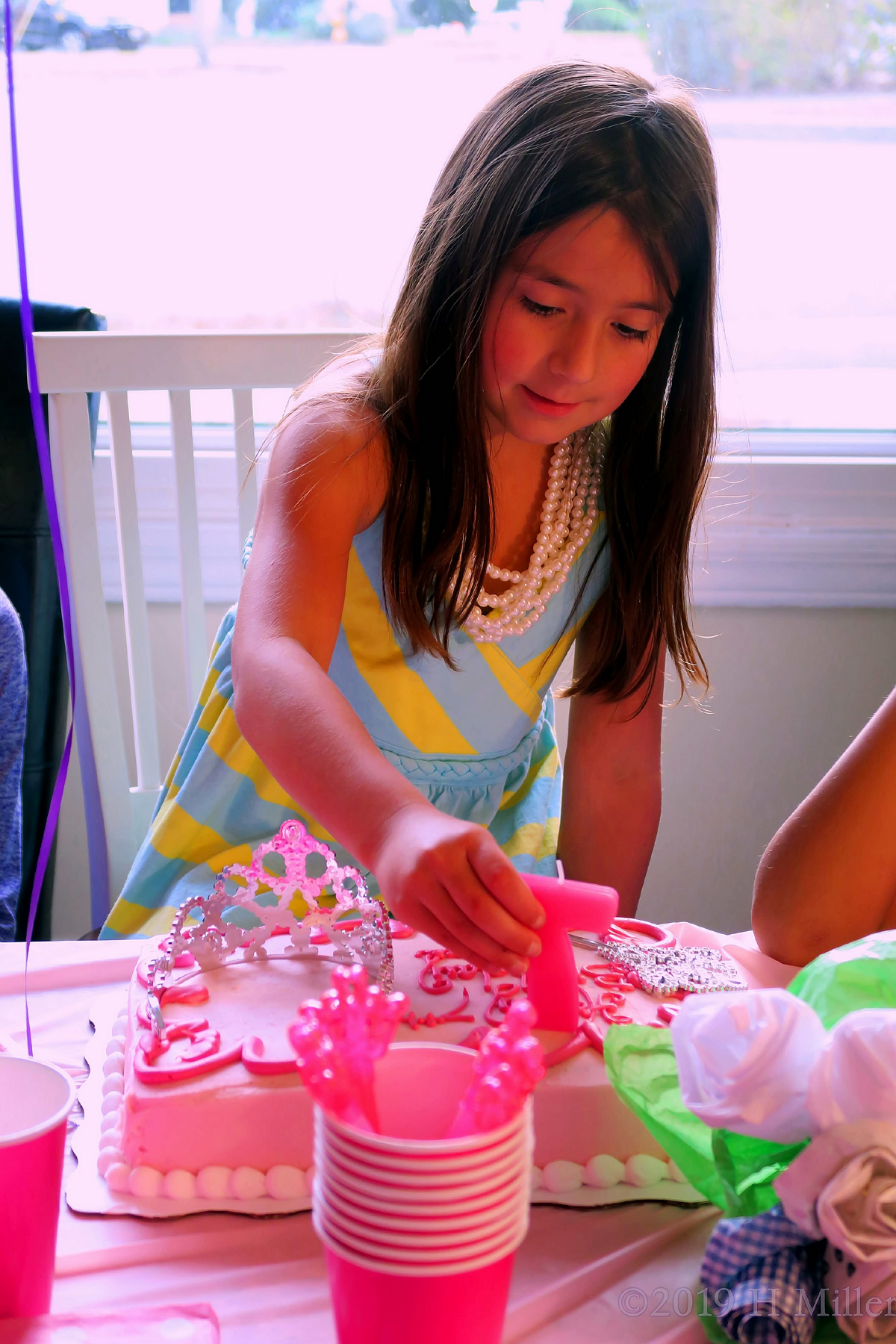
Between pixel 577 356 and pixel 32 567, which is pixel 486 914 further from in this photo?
pixel 32 567

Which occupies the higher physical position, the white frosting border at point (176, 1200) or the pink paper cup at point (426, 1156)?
the pink paper cup at point (426, 1156)

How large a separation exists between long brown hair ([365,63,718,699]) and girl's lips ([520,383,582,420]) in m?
0.05

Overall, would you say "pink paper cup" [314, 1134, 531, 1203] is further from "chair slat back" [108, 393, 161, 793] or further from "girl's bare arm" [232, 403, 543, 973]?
"chair slat back" [108, 393, 161, 793]

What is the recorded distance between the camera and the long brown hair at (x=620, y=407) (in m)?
0.91

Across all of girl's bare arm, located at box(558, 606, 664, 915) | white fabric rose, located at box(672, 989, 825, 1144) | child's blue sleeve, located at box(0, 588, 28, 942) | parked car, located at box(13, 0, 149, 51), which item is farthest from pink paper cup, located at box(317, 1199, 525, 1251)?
parked car, located at box(13, 0, 149, 51)

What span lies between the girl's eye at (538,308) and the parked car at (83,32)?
3.85 feet

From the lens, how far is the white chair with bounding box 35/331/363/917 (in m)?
1.35

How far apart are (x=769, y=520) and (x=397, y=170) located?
0.80 meters

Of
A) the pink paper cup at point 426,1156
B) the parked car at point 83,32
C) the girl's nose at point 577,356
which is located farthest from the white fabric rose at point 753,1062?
the parked car at point 83,32

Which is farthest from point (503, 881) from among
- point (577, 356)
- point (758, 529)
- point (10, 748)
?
point (758, 529)

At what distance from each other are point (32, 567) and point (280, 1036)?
102cm

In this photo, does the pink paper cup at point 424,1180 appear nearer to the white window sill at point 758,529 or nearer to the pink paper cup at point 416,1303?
the pink paper cup at point 416,1303

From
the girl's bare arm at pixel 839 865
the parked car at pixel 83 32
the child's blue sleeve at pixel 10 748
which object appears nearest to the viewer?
the girl's bare arm at pixel 839 865

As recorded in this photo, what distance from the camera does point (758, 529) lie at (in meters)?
1.84
